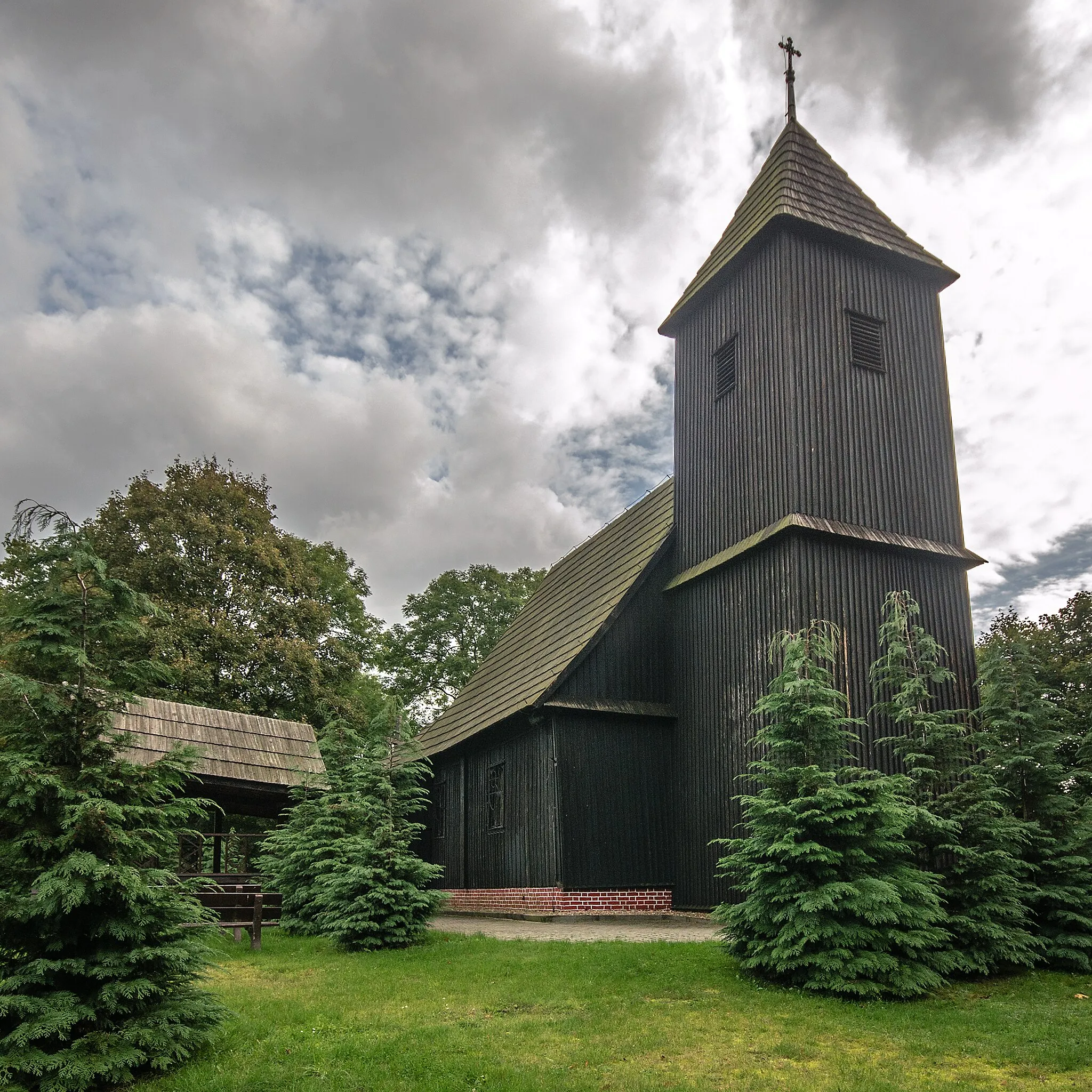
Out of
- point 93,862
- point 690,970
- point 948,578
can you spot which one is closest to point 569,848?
point 690,970

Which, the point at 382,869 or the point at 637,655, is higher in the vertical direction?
the point at 637,655

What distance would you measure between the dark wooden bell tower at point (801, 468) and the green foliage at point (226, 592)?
14.3 metres

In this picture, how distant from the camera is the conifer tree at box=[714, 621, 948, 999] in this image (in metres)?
8.88

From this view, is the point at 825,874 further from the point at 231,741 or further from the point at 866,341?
the point at 231,741

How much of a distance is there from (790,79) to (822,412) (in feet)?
23.7

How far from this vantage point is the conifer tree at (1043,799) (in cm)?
1040

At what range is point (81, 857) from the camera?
20.7ft

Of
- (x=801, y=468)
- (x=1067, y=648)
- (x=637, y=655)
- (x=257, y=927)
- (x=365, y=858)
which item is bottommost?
(x=257, y=927)

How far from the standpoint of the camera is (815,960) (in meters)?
8.80

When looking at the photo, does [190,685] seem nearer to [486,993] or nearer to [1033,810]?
[486,993]

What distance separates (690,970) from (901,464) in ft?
30.5

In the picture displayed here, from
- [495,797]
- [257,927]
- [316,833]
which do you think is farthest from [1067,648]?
[257,927]

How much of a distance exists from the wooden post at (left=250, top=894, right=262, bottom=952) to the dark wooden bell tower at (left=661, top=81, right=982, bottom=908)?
6.89 metres

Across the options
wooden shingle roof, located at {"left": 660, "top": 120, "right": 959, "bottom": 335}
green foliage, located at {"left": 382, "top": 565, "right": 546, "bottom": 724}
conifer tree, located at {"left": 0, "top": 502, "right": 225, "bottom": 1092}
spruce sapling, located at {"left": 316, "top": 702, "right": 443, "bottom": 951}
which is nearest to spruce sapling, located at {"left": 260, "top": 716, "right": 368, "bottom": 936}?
spruce sapling, located at {"left": 316, "top": 702, "right": 443, "bottom": 951}
